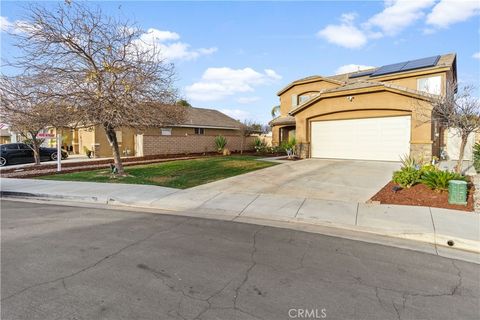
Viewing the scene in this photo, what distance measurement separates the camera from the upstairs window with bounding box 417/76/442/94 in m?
20.0

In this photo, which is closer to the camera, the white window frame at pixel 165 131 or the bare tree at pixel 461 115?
the bare tree at pixel 461 115

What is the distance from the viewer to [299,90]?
2827 cm

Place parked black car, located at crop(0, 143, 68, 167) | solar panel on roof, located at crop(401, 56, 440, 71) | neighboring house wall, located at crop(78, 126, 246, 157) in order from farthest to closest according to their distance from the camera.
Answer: neighboring house wall, located at crop(78, 126, 246, 157) → solar panel on roof, located at crop(401, 56, 440, 71) → parked black car, located at crop(0, 143, 68, 167)

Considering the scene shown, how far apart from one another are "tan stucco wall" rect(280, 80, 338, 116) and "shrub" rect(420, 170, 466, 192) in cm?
1750

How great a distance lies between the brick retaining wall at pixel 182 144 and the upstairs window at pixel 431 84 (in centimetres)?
1516

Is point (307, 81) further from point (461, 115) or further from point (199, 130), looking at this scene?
point (461, 115)

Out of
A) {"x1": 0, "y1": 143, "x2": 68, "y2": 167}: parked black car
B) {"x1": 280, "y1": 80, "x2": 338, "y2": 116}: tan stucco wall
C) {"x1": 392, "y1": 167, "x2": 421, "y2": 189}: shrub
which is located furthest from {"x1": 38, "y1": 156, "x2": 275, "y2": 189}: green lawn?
{"x1": 280, "y1": 80, "x2": 338, "y2": 116}: tan stucco wall

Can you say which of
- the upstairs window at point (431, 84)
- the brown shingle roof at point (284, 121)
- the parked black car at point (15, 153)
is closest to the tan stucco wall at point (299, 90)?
the brown shingle roof at point (284, 121)

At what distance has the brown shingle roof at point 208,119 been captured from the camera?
28.4 metres

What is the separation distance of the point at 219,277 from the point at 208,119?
2754 cm

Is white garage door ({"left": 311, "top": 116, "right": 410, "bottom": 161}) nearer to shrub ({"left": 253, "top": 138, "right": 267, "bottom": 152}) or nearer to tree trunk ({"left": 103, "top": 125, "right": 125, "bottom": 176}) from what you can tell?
shrub ({"left": 253, "top": 138, "right": 267, "bottom": 152})

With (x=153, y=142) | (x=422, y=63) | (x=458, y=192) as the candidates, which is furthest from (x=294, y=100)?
(x=458, y=192)

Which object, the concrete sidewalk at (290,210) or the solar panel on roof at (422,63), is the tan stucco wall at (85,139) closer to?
the concrete sidewalk at (290,210)

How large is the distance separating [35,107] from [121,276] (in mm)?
10407
